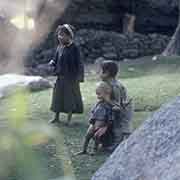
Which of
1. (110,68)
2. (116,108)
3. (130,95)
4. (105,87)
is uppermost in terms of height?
(110,68)

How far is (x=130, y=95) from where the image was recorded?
10281 millimetres

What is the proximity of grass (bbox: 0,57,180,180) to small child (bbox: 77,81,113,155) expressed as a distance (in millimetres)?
201

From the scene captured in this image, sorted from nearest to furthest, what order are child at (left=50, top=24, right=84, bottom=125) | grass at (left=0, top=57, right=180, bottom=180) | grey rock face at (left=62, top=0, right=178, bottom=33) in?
grass at (left=0, top=57, right=180, bottom=180), child at (left=50, top=24, right=84, bottom=125), grey rock face at (left=62, top=0, right=178, bottom=33)

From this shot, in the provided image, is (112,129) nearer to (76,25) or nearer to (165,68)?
(165,68)

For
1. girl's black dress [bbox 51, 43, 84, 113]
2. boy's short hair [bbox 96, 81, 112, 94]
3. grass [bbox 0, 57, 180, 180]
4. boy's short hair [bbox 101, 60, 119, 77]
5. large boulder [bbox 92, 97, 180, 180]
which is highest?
large boulder [bbox 92, 97, 180, 180]

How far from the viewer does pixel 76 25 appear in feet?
64.7

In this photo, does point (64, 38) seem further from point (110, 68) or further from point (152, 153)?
point (152, 153)

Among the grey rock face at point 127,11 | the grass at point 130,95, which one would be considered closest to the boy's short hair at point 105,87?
the grass at point 130,95

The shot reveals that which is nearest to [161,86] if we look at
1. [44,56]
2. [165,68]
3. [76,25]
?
[165,68]

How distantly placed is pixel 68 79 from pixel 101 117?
69.6 inches

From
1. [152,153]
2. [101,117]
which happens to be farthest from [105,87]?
[152,153]

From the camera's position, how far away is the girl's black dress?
7.56m

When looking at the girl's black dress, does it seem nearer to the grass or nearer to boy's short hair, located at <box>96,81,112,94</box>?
the grass

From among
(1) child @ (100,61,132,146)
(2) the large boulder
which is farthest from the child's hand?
(2) the large boulder
